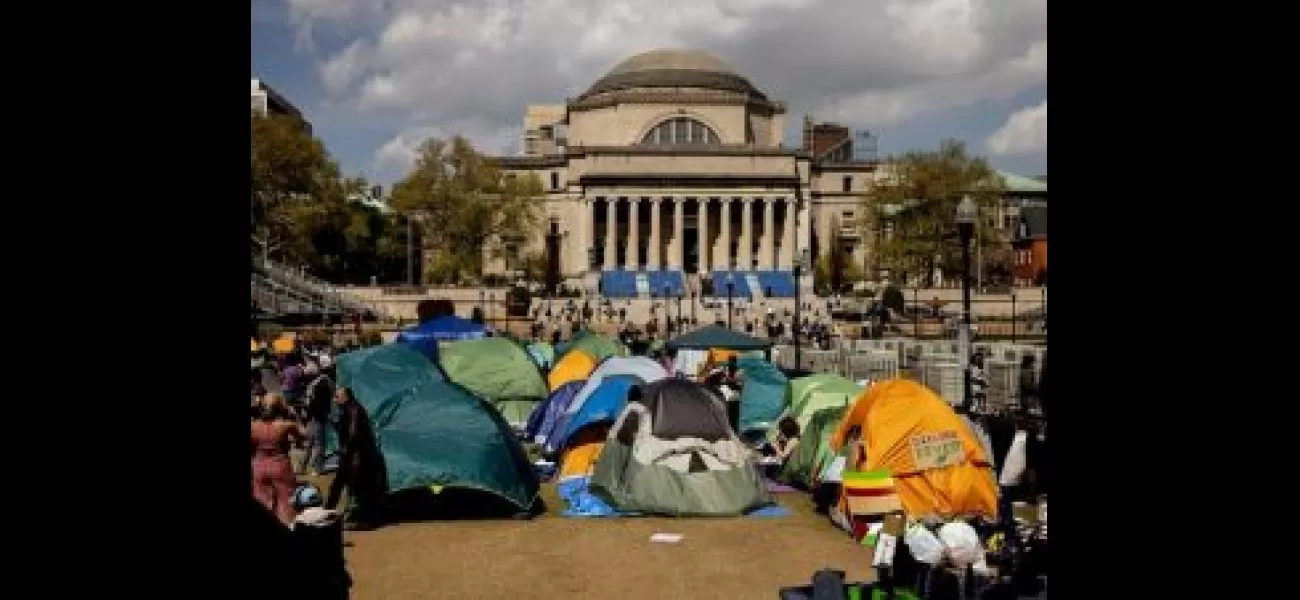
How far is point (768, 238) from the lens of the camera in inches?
3986

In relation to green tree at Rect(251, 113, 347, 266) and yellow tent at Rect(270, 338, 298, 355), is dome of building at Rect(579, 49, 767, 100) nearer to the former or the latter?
green tree at Rect(251, 113, 347, 266)

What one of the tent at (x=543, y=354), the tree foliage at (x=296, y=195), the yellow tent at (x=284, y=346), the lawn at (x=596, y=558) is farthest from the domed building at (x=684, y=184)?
the lawn at (x=596, y=558)

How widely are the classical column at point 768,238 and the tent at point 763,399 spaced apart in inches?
3071

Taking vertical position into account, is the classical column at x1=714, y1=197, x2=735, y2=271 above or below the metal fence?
above

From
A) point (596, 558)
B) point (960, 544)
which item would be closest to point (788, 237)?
point (596, 558)

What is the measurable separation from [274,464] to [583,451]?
6.55 meters

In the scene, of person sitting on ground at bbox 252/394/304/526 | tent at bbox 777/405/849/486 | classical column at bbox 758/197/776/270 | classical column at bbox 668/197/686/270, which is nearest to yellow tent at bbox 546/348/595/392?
tent at bbox 777/405/849/486

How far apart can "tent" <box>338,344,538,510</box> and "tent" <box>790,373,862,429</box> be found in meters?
5.46

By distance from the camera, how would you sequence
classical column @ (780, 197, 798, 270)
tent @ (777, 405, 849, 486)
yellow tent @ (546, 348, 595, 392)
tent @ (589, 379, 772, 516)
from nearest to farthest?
1. tent @ (589, 379, 772, 516)
2. tent @ (777, 405, 849, 486)
3. yellow tent @ (546, 348, 595, 392)
4. classical column @ (780, 197, 798, 270)

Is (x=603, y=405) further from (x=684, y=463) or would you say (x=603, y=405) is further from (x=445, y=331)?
(x=445, y=331)

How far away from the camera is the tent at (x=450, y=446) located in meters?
15.0

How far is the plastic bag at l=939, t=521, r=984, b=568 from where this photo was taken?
899 cm
